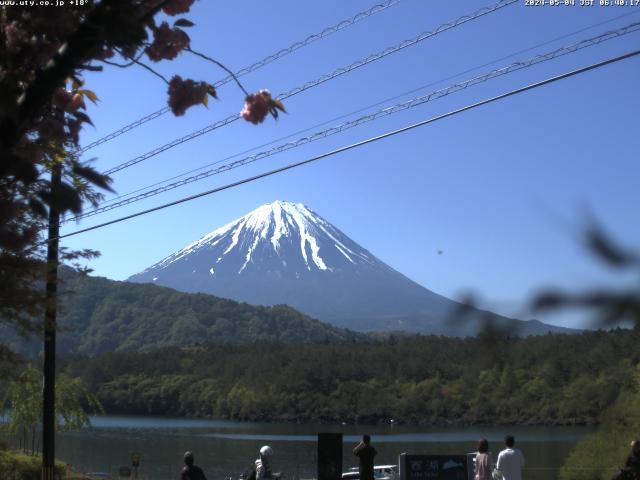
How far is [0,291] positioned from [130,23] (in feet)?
10.1

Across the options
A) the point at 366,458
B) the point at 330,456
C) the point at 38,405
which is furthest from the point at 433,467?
the point at 38,405

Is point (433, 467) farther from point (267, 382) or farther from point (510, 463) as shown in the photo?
point (267, 382)

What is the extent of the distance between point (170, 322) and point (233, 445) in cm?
11348

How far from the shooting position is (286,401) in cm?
9119

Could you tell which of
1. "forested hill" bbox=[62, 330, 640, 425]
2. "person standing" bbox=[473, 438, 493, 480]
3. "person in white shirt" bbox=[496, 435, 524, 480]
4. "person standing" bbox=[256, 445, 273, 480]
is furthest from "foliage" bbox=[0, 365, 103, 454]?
"forested hill" bbox=[62, 330, 640, 425]

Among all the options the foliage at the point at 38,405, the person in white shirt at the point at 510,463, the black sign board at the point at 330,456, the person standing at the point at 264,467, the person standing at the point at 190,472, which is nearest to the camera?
the person standing at the point at 190,472

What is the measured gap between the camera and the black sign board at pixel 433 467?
13.5 meters

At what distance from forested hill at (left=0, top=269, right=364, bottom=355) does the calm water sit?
79223 mm

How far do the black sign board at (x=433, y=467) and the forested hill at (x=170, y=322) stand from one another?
143170 mm

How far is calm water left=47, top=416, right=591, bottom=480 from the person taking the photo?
40325mm

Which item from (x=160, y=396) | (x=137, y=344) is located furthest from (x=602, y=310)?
(x=137, y=344)

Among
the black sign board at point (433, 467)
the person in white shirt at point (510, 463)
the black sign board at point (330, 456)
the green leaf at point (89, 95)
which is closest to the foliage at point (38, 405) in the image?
the black sign board at point (330, 456)

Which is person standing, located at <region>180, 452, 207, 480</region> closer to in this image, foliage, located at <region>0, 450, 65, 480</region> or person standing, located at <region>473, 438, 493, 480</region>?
person standing, located at <region>473, 438, 493, 480</region>

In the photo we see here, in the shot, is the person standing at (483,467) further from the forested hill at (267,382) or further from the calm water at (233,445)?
the forested hill at (267,382)
